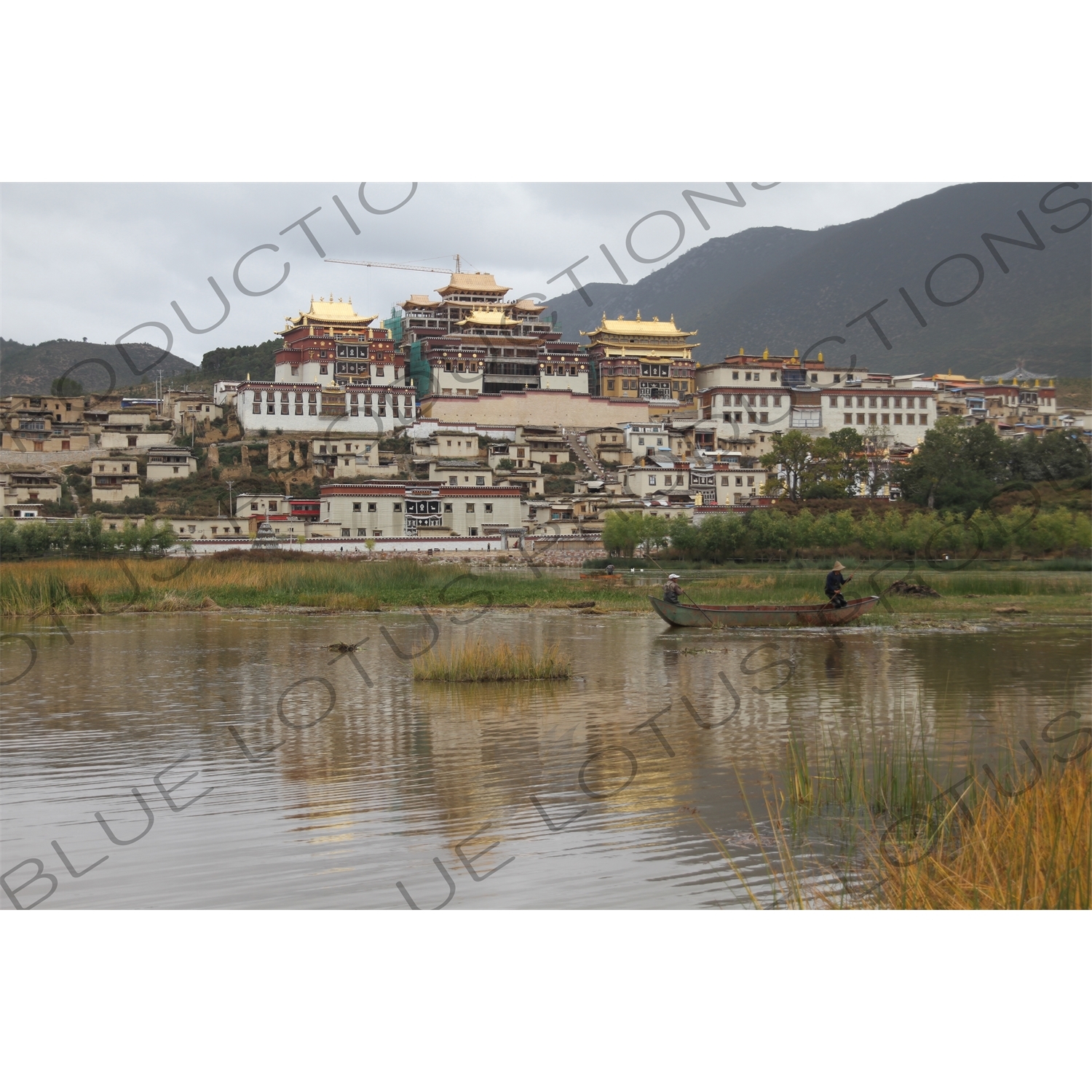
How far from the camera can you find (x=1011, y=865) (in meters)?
5.35

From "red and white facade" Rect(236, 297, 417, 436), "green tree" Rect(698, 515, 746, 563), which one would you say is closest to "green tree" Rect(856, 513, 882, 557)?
"green tree" Rect(698, 515, 746, 563)

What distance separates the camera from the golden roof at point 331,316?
70938 mm

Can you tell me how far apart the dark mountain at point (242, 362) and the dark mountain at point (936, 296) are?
51598 mm

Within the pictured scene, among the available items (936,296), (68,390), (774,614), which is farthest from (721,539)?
(936,296)

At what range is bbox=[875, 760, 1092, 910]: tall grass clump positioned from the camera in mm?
5184

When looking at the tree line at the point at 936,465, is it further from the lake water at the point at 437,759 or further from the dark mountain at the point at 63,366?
the dark mountain at the point at 63,366

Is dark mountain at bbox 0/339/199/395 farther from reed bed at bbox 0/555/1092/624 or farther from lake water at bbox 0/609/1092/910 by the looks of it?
lake water at bbox 0/609/1092/910

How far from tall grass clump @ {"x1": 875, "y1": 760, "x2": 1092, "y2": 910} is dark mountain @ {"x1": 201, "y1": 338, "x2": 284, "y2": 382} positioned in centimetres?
8303

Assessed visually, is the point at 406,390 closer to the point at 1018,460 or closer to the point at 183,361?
the point at 1018,460

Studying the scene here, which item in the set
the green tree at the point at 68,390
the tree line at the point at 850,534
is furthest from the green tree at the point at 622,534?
the green tree at the point at 68,390

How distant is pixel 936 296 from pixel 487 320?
93.1m

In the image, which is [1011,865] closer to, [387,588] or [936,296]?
[387,588]

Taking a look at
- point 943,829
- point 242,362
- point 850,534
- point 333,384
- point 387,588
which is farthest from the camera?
point 242,362

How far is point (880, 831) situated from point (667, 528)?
39.0m
